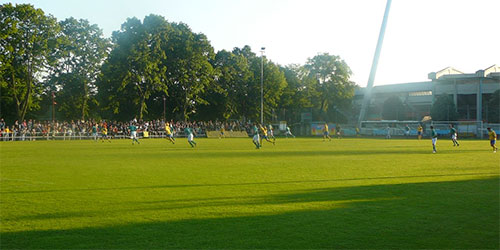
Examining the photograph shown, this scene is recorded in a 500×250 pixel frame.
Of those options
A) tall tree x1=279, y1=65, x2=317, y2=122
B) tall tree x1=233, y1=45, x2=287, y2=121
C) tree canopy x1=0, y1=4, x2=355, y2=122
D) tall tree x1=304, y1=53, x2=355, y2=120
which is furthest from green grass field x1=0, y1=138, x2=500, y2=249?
tall tree x1=304, y1=53, x2=355, y2=120

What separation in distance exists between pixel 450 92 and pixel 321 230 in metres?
109

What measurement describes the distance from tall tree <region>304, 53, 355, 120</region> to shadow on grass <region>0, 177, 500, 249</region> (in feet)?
277

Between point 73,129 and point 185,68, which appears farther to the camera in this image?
point 185,68

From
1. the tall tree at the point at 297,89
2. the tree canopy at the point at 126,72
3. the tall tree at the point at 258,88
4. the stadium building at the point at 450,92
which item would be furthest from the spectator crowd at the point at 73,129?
the stadium building at the point at 450,92

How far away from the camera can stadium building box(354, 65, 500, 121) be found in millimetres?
99375

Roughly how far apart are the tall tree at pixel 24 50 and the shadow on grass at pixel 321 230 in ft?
182

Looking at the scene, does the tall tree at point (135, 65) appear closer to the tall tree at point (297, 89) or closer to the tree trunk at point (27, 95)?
the tree trunk at point (27, 95)

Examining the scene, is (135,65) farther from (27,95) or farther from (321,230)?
(321,230)

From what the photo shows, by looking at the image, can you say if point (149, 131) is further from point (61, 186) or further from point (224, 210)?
point (224, 210)

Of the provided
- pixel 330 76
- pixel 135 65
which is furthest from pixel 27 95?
pixel 330 76

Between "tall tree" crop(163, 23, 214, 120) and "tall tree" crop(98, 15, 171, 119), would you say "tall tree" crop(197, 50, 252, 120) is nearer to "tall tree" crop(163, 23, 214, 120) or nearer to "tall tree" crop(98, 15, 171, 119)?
"tall tree" crop(163, 23, 214, 120)

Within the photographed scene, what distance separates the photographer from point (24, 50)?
57688 millimetres

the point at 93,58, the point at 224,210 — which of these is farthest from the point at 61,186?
the point at 93,58

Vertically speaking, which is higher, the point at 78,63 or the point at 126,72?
the point at 78,63
